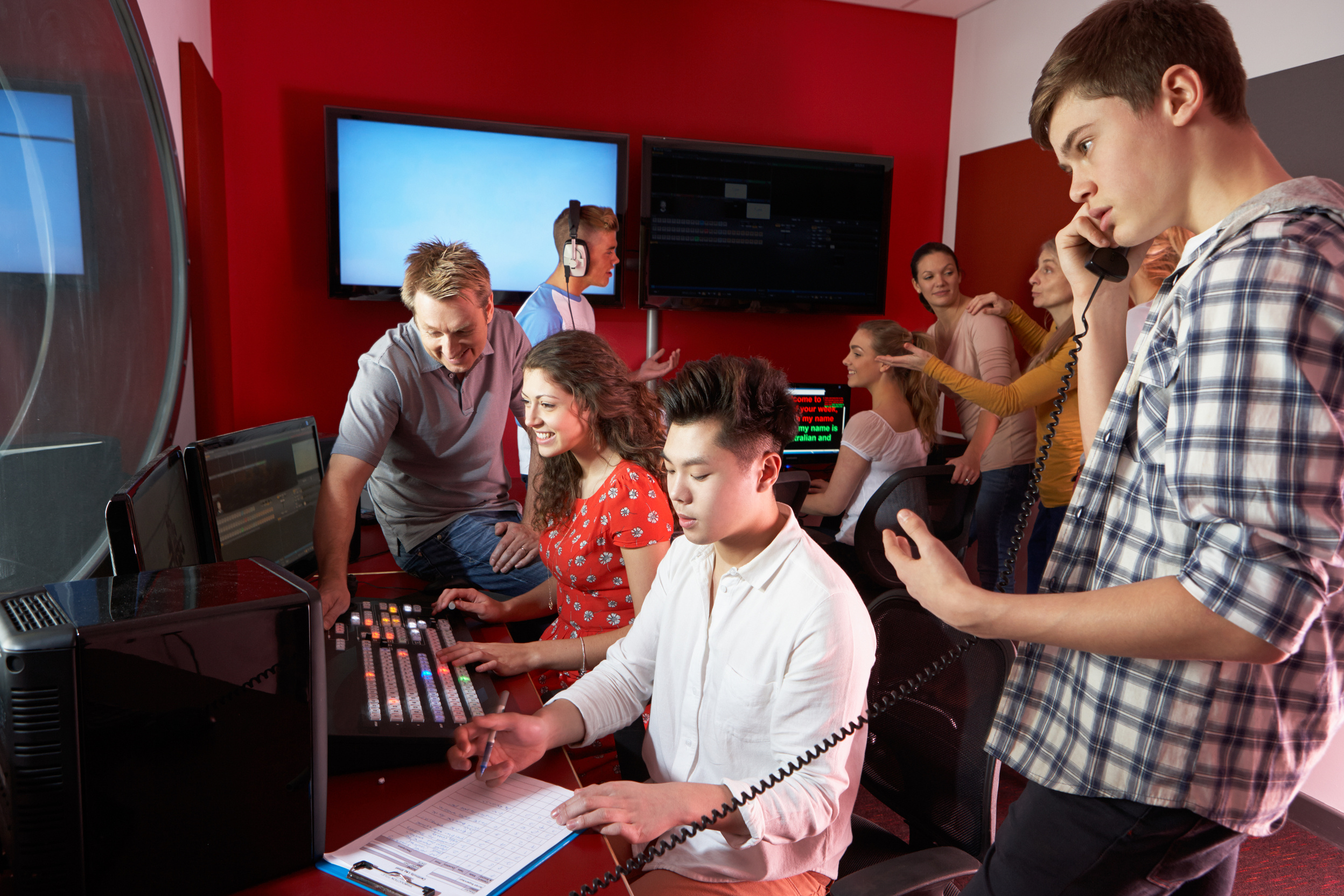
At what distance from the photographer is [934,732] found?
1332 millimetres

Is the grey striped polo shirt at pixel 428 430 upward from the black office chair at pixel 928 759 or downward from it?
upward

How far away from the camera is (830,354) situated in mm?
4289

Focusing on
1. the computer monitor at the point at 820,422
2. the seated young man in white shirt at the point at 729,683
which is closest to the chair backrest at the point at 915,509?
the computer monitor at the point at 820,422

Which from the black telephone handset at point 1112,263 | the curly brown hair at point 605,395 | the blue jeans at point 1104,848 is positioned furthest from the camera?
the curly brown hair at point 605,395

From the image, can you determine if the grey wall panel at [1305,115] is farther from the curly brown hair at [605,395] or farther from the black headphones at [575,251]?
the black headphones at [575,251]

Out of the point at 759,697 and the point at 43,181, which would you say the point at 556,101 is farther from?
the point at 759,697

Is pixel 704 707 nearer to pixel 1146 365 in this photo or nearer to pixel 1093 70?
pixel 1146 365

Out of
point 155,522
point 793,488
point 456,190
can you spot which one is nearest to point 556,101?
point 456,190

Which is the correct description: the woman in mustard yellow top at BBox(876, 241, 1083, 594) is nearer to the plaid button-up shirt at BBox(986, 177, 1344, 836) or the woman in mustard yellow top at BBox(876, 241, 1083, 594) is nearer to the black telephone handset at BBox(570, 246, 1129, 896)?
the black telephone handset at BBox(570, 246, 1129, 896)

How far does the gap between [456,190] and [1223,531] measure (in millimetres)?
3358

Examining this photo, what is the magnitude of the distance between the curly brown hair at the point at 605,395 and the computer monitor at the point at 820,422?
217cm

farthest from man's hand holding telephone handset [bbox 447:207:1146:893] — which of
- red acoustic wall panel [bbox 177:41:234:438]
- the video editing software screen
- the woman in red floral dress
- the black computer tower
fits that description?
red acoustic wall panel [bbox 177:41:234:438]

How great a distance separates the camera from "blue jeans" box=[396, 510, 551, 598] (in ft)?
7.34

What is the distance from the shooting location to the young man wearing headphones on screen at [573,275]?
3.18 meters
